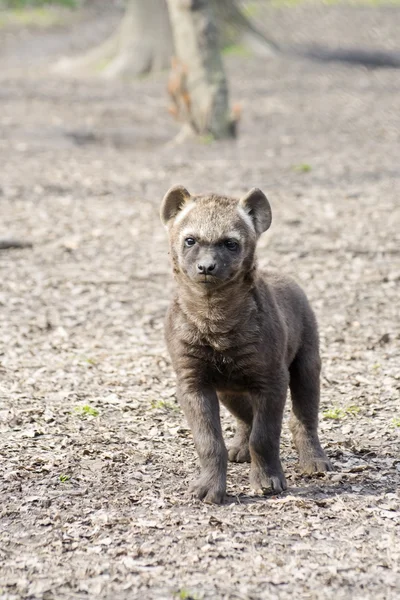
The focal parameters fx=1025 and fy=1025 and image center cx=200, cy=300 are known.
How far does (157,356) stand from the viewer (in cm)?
803

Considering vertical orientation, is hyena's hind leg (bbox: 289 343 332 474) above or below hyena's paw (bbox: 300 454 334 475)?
above

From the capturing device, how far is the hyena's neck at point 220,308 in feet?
17.8

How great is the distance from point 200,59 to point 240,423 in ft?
34.6

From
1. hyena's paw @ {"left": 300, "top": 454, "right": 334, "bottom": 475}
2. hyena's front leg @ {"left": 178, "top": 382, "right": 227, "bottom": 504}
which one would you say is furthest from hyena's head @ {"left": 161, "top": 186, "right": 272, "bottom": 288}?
hyena's paw @ {"left": 300, "top": 454, "right": 334, "bottom": 475}

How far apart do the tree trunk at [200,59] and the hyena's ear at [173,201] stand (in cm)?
1031

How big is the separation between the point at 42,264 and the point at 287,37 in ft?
55.3

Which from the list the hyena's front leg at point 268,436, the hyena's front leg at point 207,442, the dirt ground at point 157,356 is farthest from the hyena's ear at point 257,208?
the dirt ground at point 157,356

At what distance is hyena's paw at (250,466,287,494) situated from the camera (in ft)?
17.5

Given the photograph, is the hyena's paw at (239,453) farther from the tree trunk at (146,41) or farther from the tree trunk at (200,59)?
the tree trunk at (146,41)

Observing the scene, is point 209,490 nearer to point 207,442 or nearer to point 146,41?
point 207,442

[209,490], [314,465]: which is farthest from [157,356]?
[209,490]

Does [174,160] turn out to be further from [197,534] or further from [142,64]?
[197,534]

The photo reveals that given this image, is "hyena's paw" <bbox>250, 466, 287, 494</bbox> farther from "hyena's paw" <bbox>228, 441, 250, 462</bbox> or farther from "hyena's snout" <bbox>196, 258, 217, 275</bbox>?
"hyena's snout" <bbox>196, 258, 217, 275</bbox>

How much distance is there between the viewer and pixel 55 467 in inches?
227
